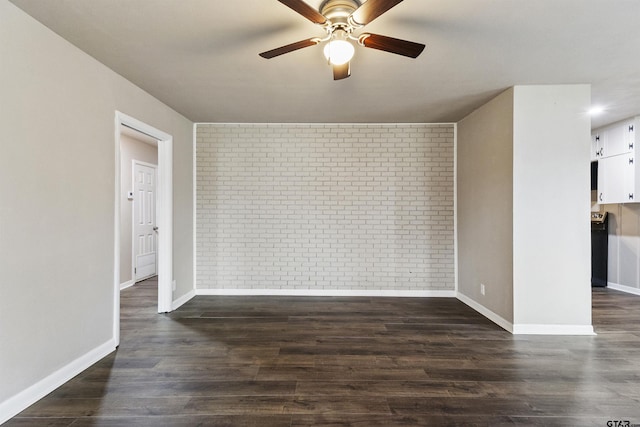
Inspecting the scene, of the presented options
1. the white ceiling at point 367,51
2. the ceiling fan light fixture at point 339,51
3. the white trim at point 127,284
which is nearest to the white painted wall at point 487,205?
the white ceiling at point 367,51

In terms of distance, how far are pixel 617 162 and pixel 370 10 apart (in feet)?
17.2

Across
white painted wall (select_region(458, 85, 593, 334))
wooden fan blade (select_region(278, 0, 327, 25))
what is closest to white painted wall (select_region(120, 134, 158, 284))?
wooden fan blade (select_region(278, 0, 327, 25))

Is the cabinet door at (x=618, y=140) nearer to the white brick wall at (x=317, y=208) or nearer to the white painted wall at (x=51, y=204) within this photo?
the white brick wall at (x=317, y=208)

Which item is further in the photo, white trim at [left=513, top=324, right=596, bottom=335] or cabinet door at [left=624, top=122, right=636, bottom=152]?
cabinet door at [left=624, top=122, right=636, bottom=152]

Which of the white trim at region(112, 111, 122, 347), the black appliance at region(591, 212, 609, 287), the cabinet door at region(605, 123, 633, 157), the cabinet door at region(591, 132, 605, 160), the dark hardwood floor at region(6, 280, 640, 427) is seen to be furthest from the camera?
the black appliance at region(591, 212, 609, 287)

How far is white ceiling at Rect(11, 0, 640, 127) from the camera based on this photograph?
1.97 metres

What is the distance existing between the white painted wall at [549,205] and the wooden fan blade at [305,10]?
2513 mm

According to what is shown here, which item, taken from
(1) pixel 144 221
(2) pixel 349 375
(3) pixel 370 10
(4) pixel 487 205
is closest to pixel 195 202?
(1) pixel 144 221

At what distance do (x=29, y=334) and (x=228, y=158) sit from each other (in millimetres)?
3215

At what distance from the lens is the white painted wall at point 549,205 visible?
318cm

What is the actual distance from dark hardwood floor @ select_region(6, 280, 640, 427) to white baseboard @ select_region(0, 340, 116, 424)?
0.06m

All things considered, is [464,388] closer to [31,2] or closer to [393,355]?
[393,355]

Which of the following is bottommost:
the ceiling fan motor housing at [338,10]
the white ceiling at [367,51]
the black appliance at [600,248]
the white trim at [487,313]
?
the white trim at [487,313]

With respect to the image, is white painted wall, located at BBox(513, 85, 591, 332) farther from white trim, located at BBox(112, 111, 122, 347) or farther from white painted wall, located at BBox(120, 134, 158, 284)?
white painted wall, located at BBox(120, 134, 158, 284)
